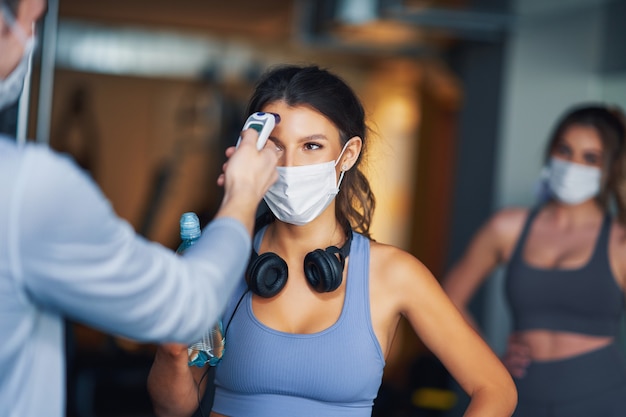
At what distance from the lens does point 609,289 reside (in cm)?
258

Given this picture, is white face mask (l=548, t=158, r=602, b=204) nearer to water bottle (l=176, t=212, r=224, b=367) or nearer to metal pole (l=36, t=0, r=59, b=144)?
water bottle (l=176, t=212, r=224, b=367)

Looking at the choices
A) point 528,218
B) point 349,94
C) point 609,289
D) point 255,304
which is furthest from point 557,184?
point 255,304

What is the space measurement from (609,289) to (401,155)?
495 centimetres

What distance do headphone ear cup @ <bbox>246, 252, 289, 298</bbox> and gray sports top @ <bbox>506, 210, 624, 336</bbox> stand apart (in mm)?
A: 1118

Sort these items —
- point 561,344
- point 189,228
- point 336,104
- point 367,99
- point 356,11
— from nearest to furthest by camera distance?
point 189,228
point 336,104
point 561,344
point 356,11
point 367,99

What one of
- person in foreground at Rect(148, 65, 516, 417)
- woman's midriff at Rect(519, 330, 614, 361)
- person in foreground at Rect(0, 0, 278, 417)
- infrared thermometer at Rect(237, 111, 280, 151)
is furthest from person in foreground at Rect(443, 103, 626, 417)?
person in foreground at Rect(0, 0, 278, 417)

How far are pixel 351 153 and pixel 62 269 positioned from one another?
0.95m

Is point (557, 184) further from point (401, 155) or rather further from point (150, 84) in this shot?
point (150, 84)

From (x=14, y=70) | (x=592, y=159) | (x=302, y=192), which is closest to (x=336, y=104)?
(x=302, y=192)

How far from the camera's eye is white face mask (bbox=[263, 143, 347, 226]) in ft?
5.68

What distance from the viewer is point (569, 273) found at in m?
2.61

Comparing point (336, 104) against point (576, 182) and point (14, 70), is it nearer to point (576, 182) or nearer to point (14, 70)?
point (14, 70)

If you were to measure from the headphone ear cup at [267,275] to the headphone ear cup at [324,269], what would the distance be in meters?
0.06

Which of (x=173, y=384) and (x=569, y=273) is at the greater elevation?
(x=569, y=273)
